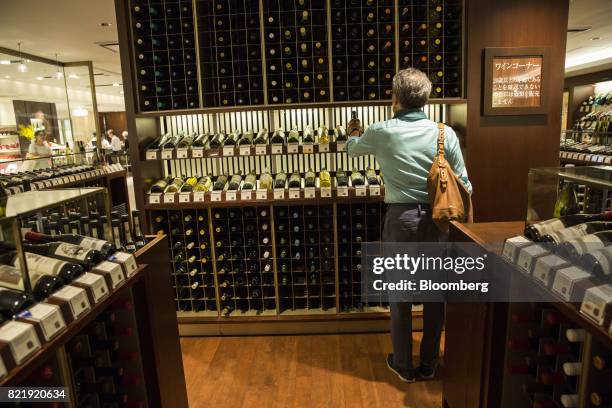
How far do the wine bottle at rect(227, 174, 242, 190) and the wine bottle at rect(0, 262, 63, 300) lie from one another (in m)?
1.89

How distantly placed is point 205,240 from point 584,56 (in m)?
10.1

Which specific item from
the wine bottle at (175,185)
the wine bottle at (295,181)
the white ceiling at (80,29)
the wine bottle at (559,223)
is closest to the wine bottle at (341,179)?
the wine bottle at (295,181)

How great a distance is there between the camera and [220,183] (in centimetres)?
320

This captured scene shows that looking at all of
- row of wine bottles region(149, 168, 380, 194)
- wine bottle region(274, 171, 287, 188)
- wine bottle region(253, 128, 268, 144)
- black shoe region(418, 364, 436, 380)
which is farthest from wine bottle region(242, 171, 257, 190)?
black shoe region(418, 364, 436, 380)

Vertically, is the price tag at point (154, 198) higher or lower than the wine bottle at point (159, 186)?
lower

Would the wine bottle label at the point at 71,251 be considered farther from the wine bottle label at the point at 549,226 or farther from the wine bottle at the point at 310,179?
the wine bottle at the point at 310,179

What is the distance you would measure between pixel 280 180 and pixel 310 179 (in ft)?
0.75

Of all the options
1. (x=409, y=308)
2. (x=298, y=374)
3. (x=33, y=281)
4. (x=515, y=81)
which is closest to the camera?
(x=33, y=281)

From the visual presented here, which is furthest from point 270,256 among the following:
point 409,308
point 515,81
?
point 515,81

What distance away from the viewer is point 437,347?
264cm

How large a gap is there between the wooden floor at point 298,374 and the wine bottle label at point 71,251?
146 cm

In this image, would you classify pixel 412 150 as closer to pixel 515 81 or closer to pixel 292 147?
pixel 292 147

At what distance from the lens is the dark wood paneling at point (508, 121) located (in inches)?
115

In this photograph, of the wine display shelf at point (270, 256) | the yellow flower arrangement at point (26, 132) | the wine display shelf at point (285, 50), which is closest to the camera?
the wine display shelf at point (285, 50)
